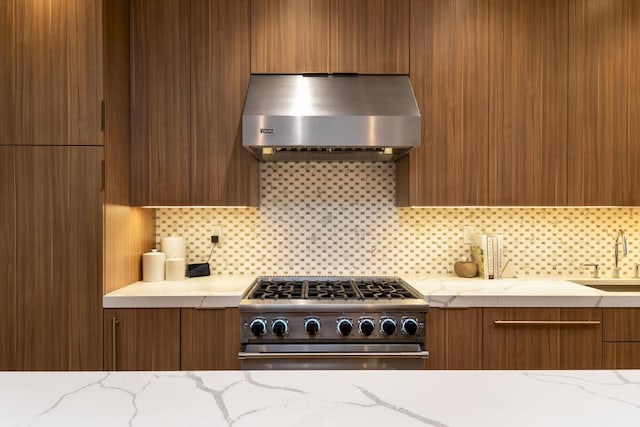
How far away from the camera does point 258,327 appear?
6.90ft

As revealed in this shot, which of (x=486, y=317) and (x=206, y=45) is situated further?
(x=206, y=45)

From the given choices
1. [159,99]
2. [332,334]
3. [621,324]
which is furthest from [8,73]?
[621,324]

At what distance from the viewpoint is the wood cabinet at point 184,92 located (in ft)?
8.20

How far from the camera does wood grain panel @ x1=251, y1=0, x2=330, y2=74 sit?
8.28 ft

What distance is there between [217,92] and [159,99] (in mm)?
323

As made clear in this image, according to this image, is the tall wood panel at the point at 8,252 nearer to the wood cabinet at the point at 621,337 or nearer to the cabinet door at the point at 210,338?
the cabinet door at the point at 210,338

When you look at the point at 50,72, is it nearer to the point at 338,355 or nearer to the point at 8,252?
the point at 8,252

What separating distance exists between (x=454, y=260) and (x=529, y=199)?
62cm

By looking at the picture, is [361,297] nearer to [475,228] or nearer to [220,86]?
[475,228]
